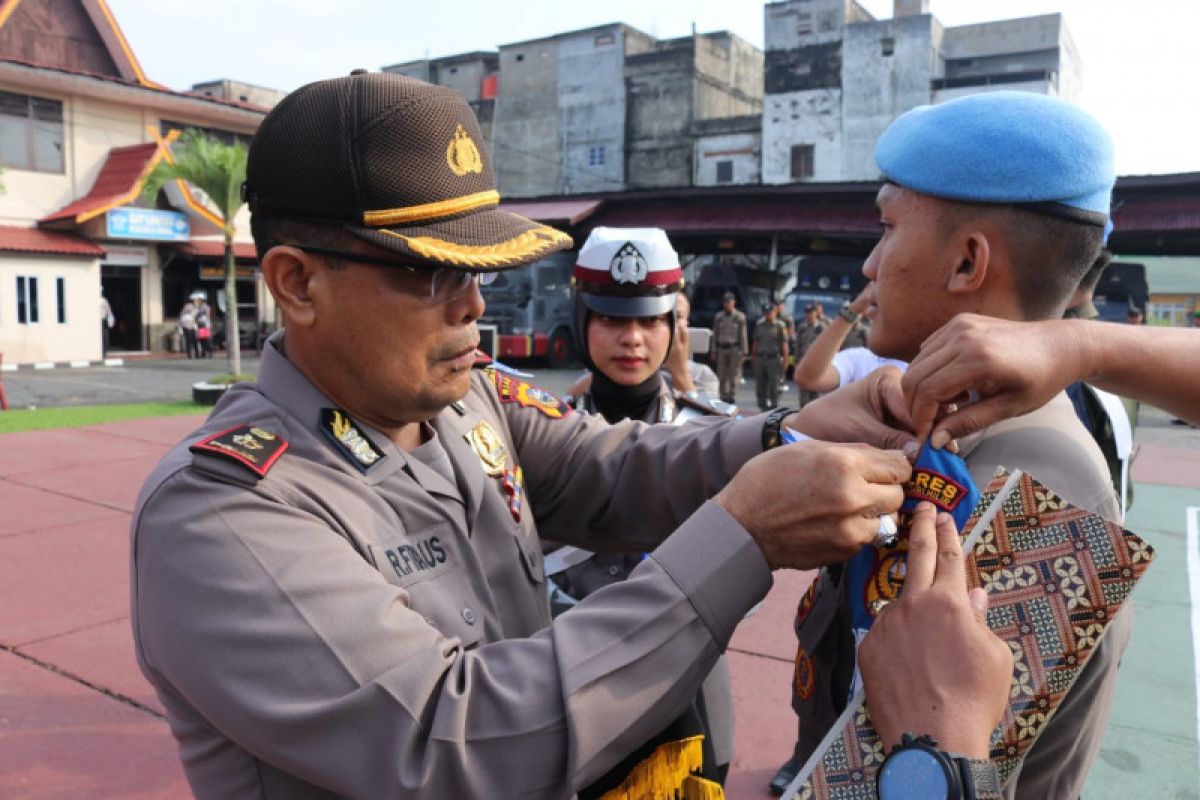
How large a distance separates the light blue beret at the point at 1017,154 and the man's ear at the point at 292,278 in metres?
0.97

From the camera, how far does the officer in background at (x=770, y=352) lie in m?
14.4

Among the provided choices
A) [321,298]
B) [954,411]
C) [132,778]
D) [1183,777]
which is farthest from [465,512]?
[1183,777]

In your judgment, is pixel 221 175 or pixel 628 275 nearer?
pixel 628 275

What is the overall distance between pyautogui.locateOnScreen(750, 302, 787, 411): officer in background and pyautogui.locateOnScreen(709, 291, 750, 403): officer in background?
325 millimetres

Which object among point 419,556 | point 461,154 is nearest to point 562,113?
point 461,154

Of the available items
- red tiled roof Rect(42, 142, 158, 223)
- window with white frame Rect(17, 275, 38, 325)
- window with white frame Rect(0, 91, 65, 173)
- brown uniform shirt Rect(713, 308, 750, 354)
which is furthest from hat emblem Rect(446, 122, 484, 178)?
window with white frame Rect(0, 91, 65, 173)

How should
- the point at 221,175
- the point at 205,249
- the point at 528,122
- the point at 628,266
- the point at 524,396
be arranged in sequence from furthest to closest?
the point at 528,122 < the point at 205,249 < the point at 221,175 < the point at 628,266 < the point at 524,396

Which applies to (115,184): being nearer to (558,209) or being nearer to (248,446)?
(558,209)

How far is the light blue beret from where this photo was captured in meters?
1.33

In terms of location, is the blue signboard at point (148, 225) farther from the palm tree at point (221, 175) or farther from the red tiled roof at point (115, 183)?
the palm tree at point (221, 175)

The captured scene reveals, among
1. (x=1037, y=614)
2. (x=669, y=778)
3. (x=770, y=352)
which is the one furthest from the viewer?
(x=770, y=352)

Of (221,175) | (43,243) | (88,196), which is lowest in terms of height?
(43,243)

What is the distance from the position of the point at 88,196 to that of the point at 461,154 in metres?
24.7

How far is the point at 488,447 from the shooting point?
1778 mm
